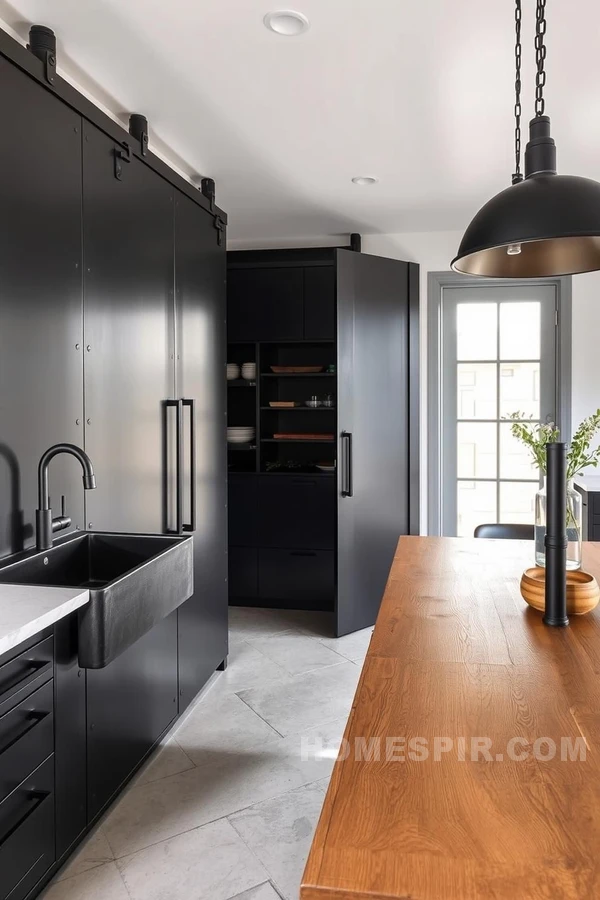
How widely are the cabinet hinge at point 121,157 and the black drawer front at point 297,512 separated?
2.41 m

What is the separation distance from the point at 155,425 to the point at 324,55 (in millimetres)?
1435

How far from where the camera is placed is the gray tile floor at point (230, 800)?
1849 millimetres

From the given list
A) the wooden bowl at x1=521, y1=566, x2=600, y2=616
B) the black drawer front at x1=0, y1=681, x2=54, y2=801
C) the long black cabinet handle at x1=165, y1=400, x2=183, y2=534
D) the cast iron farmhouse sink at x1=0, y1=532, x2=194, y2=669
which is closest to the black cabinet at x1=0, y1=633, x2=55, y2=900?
the black drawer front at x1=0, y1=681, x2=54, y2=801

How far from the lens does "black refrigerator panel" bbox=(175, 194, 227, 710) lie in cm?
282

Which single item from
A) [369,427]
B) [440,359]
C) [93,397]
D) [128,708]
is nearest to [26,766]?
[128,708]

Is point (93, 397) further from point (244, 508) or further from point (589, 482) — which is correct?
point (589, 482)

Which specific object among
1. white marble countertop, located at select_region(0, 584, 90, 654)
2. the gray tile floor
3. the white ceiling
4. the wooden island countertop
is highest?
the white ceiling

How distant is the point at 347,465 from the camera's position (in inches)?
152

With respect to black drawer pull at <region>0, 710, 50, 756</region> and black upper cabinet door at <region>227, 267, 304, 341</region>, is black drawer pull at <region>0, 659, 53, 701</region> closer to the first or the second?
black drawer pull at <region>0, 710, 50, 756</region>

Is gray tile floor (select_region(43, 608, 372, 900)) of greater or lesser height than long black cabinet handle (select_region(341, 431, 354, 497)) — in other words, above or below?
below

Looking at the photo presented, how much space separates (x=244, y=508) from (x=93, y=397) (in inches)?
93.6

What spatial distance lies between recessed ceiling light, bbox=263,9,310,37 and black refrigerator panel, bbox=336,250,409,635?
1742 mm

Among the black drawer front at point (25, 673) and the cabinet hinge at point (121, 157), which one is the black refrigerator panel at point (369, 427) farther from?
the black drawer front at point (25, 673)

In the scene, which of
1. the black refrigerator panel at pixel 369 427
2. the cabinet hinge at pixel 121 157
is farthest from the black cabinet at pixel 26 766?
the black refrigerator panel at pixel 369 427
